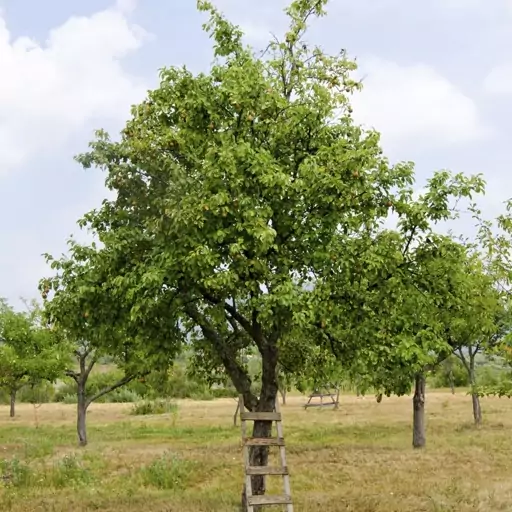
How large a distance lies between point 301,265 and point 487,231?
52.1ft

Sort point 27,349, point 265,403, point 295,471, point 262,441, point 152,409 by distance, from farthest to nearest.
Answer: point 152,409
point 27,349
point 295,471
point 265,403
point 262,441

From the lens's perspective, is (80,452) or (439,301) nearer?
(439,301)

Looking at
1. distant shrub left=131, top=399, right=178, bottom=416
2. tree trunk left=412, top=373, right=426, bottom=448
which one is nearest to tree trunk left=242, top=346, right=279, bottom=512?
tree trunk left=412, top=373, right=426, bottom=448

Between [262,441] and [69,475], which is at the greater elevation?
[262,441]

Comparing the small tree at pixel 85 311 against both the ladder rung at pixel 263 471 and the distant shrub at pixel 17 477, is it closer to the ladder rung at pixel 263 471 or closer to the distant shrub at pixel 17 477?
the ladder rung at pixel 263 471

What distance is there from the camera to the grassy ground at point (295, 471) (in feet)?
55.5

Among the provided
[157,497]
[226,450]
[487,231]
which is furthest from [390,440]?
[157,497]

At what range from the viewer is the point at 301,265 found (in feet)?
46.9

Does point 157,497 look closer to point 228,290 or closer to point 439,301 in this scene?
point 228,290

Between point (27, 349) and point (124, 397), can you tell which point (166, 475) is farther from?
point (124, 397)

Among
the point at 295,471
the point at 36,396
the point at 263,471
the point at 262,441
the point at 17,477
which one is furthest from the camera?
the point at 36,396

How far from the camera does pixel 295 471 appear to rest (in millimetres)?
22984

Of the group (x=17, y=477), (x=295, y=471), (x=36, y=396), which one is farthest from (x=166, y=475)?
(x=36, y=396)

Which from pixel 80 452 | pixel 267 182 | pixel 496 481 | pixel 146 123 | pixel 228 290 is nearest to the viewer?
pixel 267 182
